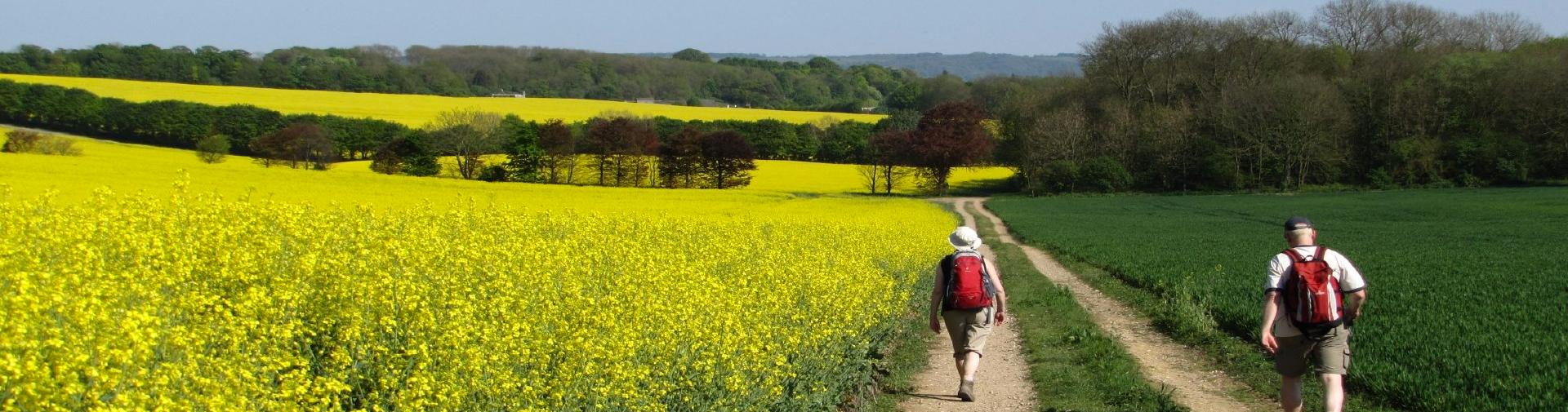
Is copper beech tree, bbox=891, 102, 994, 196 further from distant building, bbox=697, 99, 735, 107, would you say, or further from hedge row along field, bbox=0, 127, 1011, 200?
distant building, bbox=697, 99, 735, 107

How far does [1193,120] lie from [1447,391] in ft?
202

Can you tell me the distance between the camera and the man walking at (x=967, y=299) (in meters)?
9.62

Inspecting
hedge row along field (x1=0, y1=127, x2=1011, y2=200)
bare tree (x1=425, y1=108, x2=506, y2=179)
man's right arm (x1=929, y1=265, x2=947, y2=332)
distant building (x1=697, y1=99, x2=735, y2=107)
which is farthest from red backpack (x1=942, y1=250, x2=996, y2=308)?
distant building (x1=697, y1=99, x2=735, y2=107)

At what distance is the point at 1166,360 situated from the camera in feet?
40.0

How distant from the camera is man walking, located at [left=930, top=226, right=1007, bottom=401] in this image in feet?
31.6

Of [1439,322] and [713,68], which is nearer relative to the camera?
[1439,322]

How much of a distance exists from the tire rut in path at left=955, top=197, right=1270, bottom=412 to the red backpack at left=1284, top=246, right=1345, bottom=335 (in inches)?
85.0

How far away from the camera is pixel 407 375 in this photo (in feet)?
18.4

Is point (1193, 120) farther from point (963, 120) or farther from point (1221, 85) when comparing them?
point (963, 120)

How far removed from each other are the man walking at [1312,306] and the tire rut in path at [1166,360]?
71.0 inches

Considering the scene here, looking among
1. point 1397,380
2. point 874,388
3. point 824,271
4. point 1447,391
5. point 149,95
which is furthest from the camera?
point 149,95

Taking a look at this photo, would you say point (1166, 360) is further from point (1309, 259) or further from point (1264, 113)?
point (1264, 113)

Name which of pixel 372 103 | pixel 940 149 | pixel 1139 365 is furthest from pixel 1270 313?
pixel 372 103

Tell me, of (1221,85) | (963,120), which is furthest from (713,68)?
(1221,85)
